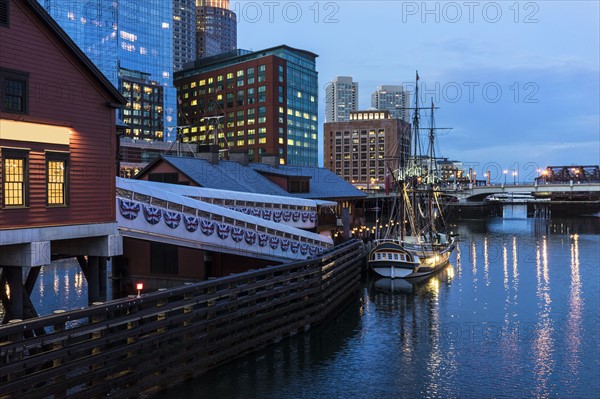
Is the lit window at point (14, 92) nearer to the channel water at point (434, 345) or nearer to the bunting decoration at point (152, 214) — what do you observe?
the bunting decoration at point (152, 214)

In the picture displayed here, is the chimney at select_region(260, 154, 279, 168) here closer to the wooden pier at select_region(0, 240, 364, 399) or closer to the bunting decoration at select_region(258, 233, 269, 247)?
the bunting decoration at select_region(258, 233, 269, 247)

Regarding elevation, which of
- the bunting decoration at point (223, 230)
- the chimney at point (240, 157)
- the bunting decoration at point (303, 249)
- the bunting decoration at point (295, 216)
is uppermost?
the chimney at point (240, 157)

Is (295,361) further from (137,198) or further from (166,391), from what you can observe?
(137,198)

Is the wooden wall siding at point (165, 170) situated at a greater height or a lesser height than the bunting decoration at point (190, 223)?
greater

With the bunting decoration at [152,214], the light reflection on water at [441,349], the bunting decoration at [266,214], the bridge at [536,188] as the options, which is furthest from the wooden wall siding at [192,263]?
the bridge at [536,188]

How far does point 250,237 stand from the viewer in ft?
115

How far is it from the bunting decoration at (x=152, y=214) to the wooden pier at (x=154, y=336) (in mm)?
5860

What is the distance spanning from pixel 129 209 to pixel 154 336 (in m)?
8.34

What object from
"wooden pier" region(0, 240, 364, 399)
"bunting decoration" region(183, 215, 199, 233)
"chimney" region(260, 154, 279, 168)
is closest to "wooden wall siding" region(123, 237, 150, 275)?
"bunting decoration" region(183, 215, 199, 233)

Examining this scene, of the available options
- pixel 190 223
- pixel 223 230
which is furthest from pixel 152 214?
pixel 223 230

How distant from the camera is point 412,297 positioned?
45188 mm

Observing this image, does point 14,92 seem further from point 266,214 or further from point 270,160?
point 270,160

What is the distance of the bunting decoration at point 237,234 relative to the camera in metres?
33.6

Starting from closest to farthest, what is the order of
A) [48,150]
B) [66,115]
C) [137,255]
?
[48,150] → [66,115] → [137,255]
